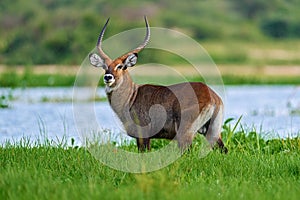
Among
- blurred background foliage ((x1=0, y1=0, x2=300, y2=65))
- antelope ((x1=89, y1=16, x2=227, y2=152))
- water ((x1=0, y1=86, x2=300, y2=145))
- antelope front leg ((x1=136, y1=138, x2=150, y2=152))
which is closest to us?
antelope ((x1=89, y1=16, x2=227, y2=152))

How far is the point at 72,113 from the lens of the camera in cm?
1215

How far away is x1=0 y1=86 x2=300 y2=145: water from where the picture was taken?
9.24 meters

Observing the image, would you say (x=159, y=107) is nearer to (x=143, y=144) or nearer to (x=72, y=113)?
(x=143, y=144)

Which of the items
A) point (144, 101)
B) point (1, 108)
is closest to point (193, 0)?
point (1, 108)

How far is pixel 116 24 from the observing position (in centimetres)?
2564

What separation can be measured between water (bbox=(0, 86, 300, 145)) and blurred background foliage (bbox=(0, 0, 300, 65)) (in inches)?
321

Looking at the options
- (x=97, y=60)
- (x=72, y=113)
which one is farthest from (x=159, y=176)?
(x=72, y=113)

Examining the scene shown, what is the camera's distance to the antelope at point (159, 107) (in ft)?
22.3

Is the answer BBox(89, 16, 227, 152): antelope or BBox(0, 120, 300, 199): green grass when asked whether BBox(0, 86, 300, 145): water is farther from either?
BBox(0, 120, 300, 199): green grass

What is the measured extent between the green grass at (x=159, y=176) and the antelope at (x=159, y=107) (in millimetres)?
229

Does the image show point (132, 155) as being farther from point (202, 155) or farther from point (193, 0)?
point (193, 0)

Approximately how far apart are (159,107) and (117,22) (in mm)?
19355

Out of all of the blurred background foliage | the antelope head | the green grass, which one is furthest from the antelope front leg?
the blurred background foliage

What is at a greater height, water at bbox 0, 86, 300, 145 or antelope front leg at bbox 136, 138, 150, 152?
water at bbox 0, 86, 300, 145
